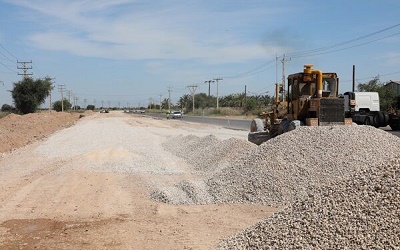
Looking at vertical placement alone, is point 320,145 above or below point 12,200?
above

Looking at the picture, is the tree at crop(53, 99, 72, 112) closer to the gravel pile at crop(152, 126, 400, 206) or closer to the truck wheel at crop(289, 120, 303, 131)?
the truck wheel at crop(289, 120, 303, 131)

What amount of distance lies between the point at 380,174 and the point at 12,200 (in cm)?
809

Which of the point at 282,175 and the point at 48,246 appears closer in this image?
the point at 48,246

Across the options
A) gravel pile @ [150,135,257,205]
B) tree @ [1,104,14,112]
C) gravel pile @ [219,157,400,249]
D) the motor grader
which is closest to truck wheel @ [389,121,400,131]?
gravel pile @ [150,135,257,205]

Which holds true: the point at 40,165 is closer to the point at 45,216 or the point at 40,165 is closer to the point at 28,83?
the point at 45,216

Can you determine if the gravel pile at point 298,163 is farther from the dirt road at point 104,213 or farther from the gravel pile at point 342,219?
the gravel pile at point 342,219

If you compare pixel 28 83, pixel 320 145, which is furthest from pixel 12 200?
A: pixel 28 83

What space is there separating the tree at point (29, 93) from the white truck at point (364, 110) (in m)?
55.4

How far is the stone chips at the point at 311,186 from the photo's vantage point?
588cm

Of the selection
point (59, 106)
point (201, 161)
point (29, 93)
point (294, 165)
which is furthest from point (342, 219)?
point (59, 106)

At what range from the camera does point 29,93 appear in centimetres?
7788

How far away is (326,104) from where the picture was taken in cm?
1722

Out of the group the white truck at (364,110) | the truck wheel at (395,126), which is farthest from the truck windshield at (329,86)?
the truck wheel at (395,126)

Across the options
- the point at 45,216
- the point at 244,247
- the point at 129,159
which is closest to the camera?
the point at 244,247
